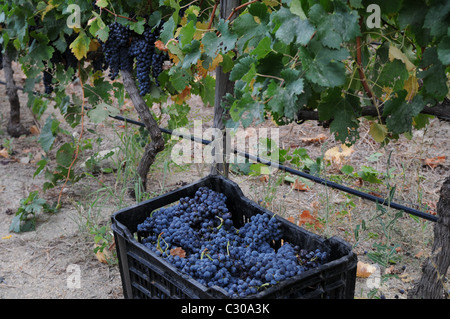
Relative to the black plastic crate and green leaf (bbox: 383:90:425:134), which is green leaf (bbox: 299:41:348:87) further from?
the black plastic crate

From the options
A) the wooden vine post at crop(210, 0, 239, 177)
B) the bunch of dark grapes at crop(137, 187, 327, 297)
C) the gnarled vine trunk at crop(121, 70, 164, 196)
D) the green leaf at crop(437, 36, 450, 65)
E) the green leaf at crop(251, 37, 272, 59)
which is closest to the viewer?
the green leaf at crop(437, 36, 450, 65)

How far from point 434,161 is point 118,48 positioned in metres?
2.19

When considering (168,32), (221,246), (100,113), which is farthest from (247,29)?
(100,113)

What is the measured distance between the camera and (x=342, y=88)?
1754 millimetres

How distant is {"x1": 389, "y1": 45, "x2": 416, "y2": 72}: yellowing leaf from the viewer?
1.53 meters

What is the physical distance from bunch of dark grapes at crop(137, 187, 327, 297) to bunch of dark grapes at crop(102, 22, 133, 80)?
38.4 inches

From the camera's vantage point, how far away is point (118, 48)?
2.67 m

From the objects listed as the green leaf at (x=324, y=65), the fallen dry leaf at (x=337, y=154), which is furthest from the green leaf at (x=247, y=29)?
the fallen dry leaf at (x=337, y=154)

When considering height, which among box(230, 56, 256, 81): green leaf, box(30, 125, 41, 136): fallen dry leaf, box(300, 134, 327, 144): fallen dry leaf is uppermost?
box(230, 56, 256, 81): green leaf

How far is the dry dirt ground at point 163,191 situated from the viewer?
2.39 metres

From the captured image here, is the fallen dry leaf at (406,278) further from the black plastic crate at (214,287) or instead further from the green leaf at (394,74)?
the green leaf at (394,74)

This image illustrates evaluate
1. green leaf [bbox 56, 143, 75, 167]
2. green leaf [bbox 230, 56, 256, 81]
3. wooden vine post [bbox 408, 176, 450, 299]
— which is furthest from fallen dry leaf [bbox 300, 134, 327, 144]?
green leaf [bbox 230, 56, 256, 81]
